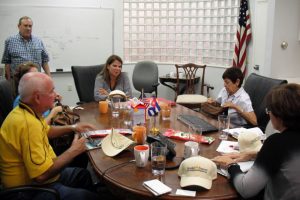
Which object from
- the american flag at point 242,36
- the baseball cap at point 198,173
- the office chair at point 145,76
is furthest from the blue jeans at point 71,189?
the american flag at point 242,36

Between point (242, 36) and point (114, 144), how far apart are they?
339 centimetres

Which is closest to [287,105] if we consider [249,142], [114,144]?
[249,142]

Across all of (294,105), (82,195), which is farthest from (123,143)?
(294,105)

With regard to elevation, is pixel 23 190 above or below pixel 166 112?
below

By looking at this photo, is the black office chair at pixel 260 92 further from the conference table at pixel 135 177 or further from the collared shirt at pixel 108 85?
the collared shirt at pixel 108 85

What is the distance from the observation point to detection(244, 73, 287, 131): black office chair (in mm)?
2621

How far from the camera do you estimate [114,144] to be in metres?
1.79

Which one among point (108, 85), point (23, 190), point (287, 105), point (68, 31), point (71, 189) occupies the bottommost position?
point (71, 189)

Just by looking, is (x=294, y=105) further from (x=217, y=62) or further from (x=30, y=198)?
(x=217, y=62)

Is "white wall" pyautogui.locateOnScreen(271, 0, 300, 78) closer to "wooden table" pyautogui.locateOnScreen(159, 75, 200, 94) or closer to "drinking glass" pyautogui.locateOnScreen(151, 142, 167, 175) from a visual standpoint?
"wooden table" pyautogui.locateOnScreen(159, 75, 200, 94)

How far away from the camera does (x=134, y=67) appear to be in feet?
17.2

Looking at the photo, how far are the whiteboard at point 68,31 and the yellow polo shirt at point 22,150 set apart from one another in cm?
358

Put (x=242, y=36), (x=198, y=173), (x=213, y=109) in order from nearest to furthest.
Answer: (x=198, y=173) → (x=213, y=109) → (x=242, y=36)

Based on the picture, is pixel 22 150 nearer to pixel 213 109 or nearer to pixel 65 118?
pixel 65 118
